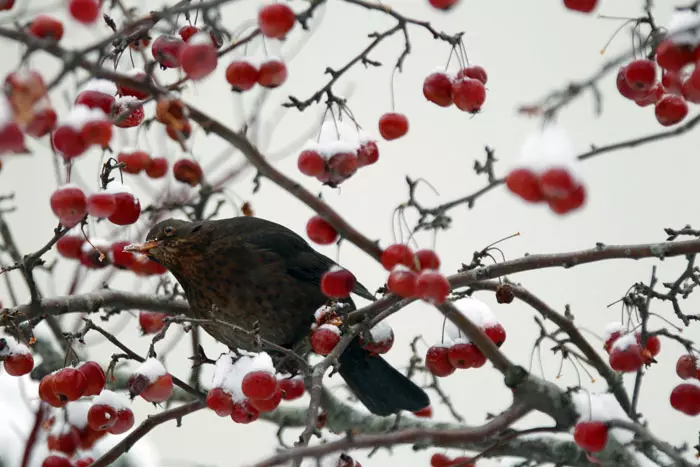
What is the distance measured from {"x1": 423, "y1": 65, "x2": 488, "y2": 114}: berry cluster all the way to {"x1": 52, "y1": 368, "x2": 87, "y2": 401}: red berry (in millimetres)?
919

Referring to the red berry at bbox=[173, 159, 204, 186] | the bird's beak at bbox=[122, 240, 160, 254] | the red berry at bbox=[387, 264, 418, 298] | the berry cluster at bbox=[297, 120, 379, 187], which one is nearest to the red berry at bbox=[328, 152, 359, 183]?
the berry cluster at bbox=[297, 120, 379, 187]

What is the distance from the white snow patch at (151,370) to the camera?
1.67 m

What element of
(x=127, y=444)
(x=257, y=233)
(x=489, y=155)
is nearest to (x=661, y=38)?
(x=489, y=155)

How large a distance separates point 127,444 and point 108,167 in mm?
601

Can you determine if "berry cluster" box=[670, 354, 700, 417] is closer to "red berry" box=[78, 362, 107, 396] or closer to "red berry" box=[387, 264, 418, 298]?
"red berry" box=[387, 264, 418, 298]

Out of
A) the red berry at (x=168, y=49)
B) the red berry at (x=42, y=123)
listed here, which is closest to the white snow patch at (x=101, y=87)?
the red berry at (x=168, y=49)

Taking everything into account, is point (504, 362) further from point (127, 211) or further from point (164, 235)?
point (164, 235)

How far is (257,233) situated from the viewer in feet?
9.19

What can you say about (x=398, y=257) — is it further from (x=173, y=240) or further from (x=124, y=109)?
(x=173, y=240)

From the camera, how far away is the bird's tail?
100 inches

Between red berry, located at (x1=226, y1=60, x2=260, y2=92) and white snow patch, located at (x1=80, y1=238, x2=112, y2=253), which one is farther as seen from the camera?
white snow patch, located at (x1=80, y1=238, x2=112, y2=253)

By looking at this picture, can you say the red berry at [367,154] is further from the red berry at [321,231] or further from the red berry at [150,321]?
the red berry at [150,321]

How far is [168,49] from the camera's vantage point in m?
1.58

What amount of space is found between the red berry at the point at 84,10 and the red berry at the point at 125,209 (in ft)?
1.39
